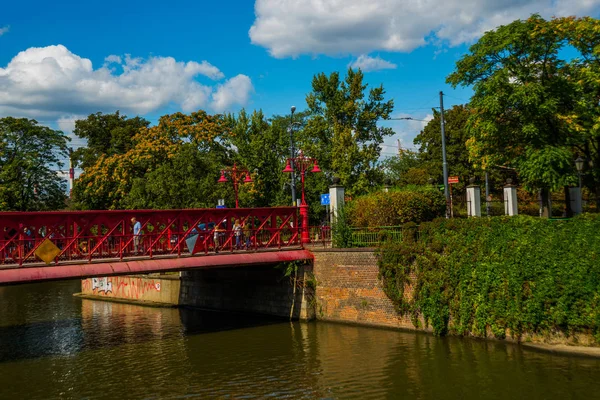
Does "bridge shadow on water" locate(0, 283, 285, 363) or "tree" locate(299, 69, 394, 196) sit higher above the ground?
"tree" locate(299, 69, 394, 196)

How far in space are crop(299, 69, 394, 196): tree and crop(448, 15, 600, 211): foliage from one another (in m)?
9.78

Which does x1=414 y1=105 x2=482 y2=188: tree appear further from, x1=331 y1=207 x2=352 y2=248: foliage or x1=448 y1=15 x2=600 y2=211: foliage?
x1=331 y1=207 x2=352 y2=248: foliage

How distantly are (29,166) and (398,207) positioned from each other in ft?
110

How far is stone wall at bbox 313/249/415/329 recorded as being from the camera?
2014cm

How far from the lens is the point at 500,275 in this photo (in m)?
16.7

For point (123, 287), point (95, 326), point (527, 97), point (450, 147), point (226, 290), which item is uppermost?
point (450, 147)

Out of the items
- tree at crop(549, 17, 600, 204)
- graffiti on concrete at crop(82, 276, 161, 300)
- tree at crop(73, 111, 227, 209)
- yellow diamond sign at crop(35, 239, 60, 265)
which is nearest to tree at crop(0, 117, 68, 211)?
tree at crop(73, 111, 227, 209)

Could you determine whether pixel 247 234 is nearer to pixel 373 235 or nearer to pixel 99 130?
pixel 373 235

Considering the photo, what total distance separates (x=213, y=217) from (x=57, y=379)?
7965 millimetres

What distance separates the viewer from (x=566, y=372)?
45.5 ft

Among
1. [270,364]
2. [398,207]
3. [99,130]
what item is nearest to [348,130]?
[398,207]

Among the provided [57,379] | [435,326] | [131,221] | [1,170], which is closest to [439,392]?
[435,326]

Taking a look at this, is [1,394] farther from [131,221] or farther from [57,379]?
[131,221]

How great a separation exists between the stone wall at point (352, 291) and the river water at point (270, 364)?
0.50m
